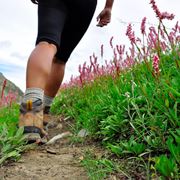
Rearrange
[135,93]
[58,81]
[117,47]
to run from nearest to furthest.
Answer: [135,93]
[117,47]
[58,81]

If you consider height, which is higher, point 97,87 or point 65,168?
point 97,87

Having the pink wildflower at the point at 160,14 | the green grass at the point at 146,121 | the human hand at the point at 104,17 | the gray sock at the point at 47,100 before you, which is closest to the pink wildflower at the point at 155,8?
the pink wildflower at the point at 160,14

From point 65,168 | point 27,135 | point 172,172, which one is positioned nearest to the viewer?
point 172,172

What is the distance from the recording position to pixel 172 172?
7.69ft

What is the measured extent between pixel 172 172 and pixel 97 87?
3.24 m

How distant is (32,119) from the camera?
3.75 meters

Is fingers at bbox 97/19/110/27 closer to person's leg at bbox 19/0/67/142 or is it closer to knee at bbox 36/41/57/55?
person's leg at bbox 19/0/67/142

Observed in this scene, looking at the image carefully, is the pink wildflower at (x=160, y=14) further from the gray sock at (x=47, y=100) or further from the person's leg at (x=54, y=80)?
the gray sock at (x=47, y=100)

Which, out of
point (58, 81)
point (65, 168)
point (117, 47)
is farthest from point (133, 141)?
point (58, 81)

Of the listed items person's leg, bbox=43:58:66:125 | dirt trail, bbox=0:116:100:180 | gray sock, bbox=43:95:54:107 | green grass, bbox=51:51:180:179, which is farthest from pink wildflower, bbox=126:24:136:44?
gray sock, bbox=43:95:54:107

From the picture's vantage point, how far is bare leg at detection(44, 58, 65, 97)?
4.98m

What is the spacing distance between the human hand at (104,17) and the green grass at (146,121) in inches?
30.7

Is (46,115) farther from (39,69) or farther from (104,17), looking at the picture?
(39,69)

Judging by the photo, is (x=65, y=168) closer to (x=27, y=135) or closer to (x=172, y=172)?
(x=27, y=135)
